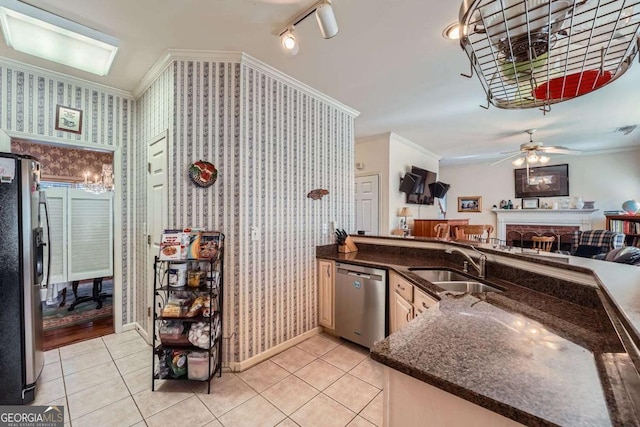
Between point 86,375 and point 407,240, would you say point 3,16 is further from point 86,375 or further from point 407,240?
point 407,240

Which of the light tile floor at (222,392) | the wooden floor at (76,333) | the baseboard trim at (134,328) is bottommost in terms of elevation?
the light tile floor at (222,392)

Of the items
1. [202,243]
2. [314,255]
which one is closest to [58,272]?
[202,243]

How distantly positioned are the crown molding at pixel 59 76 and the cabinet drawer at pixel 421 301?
11.8ft

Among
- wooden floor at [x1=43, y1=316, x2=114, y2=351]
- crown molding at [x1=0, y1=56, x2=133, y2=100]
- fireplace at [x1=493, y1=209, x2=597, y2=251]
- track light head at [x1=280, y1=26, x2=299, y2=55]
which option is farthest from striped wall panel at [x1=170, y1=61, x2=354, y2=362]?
fireplace at [x1=493, y1=209, x2=597, y2=251]

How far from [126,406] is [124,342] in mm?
1114

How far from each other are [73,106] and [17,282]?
1.81 metres

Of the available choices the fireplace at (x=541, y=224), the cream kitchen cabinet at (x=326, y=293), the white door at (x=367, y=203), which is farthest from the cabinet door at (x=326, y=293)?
the fireplace at (x=541, y=224)

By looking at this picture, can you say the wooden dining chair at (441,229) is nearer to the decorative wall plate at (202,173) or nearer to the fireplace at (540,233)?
the fireplace at (540,233)

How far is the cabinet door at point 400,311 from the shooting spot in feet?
6.51

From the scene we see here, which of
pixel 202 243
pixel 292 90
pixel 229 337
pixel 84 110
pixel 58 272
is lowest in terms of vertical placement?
pixel 229 337

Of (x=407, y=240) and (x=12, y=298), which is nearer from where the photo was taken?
(x=12, y=298)

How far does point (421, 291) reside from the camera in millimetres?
1793

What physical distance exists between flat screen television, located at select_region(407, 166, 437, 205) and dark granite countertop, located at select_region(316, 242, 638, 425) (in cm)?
356

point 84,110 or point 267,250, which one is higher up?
point 84,110
